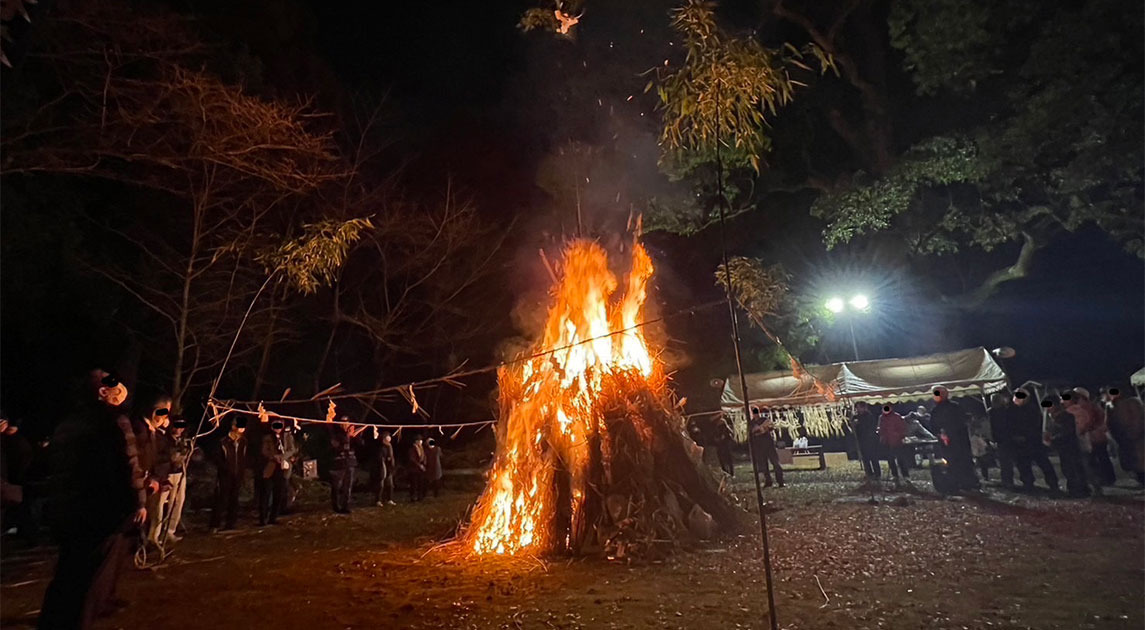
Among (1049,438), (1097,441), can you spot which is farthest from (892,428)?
(1097,441)

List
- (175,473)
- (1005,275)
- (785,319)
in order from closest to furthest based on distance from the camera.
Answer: (175,473), (1005,275), (785,319)

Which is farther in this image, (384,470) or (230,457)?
(384,470)

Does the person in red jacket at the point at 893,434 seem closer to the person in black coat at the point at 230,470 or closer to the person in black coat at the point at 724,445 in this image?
the person in black coat at the point at 724,445

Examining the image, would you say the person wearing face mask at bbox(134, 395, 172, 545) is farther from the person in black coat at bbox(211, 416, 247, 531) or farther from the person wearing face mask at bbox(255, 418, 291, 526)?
the person wearing face mask at bbox(255, 418, 291, 526)

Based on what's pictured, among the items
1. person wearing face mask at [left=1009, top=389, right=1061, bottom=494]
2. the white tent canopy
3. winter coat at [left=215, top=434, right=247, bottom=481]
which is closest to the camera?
person wearing face mask at [left=1009, top=389, right=1061, bottom=494]

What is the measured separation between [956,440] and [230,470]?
1269 centimetres

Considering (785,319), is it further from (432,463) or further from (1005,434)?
(432,463)

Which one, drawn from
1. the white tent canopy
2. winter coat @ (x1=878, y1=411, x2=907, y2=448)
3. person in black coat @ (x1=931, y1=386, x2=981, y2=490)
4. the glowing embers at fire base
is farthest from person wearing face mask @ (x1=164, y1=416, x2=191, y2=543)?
person in black coat @ (x1=931, y1=386, x2=981, y2=490)

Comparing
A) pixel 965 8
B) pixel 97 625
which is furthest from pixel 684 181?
pixel 97 625

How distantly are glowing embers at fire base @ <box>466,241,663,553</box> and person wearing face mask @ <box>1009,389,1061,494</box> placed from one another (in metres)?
6.15

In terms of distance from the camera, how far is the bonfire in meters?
8.30

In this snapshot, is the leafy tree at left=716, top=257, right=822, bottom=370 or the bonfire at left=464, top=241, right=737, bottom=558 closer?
the bonfire at left=464, top=241, right=737, bottom=558

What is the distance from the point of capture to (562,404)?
8883mm

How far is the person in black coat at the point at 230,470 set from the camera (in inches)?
469
